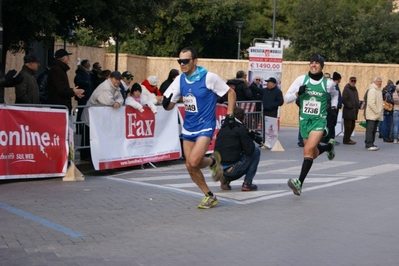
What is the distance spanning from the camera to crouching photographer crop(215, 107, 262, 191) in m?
11.2

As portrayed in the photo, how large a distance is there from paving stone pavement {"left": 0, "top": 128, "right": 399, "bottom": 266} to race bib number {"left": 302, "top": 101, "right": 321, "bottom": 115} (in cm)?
120

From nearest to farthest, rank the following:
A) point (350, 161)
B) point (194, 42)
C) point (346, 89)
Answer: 1. point (350, 161)
2. point (346, 89)
3. point (194, 42)

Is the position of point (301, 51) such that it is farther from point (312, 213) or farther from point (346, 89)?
point (312, 213)

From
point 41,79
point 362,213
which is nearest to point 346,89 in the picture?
point 41,79

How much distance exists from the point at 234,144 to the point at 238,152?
0.45ft

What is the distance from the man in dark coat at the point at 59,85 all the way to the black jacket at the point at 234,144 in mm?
3357

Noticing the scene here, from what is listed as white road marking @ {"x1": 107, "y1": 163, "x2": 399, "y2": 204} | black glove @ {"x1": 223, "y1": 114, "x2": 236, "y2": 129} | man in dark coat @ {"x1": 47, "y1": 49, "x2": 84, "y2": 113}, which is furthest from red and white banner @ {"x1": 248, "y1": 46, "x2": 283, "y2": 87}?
black glove @ {"x1": 223, "y1": 114, "x2": 236, "y2": 129}

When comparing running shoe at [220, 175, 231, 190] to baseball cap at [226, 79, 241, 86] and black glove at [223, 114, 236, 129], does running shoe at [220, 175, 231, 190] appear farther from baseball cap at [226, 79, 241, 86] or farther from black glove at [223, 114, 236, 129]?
baseball cap at [226, 79, 241, 86]

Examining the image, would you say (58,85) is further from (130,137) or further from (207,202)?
(207,202)

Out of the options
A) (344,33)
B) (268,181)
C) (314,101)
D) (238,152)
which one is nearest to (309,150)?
(314,101)

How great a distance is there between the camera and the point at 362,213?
9875 mm

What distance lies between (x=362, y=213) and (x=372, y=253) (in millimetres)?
2286

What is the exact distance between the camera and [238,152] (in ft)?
37.1

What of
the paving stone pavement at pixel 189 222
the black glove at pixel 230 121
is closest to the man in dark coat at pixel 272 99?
the paving stone pavement at pixel 189 222
